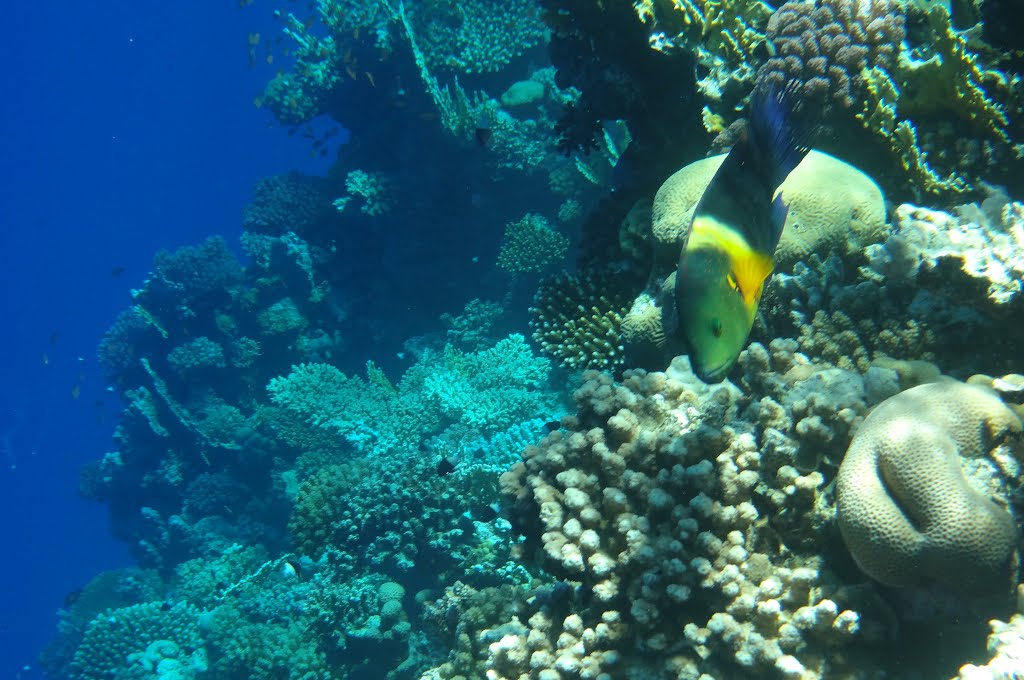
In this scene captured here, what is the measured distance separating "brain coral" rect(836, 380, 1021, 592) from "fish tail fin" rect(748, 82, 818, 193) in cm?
126

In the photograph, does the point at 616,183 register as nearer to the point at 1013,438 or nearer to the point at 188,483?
the point at 1013,438

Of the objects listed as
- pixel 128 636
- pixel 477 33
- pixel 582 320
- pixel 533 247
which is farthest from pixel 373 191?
pixel 128 636

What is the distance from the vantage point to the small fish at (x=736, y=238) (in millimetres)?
1312

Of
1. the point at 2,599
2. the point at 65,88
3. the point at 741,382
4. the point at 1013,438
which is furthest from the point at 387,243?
the point at 65,88

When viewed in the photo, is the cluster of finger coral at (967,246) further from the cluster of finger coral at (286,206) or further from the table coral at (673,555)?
the cluster of finger coral at (286,206)

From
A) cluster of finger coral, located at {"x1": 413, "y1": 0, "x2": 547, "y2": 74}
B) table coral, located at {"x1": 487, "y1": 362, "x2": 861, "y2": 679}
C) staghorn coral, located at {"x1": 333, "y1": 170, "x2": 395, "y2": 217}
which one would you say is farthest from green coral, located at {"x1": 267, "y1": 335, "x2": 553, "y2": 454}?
cluster of finger coral, located at {"x1": 413, "y1": 0, "x2": 547, "y2": 74}

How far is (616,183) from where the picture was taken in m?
5.32

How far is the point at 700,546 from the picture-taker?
2.42 m

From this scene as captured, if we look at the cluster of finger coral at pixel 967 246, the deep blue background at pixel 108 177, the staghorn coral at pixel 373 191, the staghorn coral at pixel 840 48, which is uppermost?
the deep blue background at pixel 108 177

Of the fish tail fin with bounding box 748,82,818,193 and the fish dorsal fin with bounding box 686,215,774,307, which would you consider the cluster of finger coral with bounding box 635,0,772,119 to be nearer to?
the fish tail fin with bounding box 748,82,818,193

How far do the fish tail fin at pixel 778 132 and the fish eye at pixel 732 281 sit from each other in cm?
33

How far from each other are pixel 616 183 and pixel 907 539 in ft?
13.3

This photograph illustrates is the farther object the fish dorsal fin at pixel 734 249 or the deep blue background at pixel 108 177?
the deep blue background at pixel 108 177

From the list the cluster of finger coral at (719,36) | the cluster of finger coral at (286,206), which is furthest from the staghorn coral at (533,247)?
the cluster of finger coral at (286,206)
